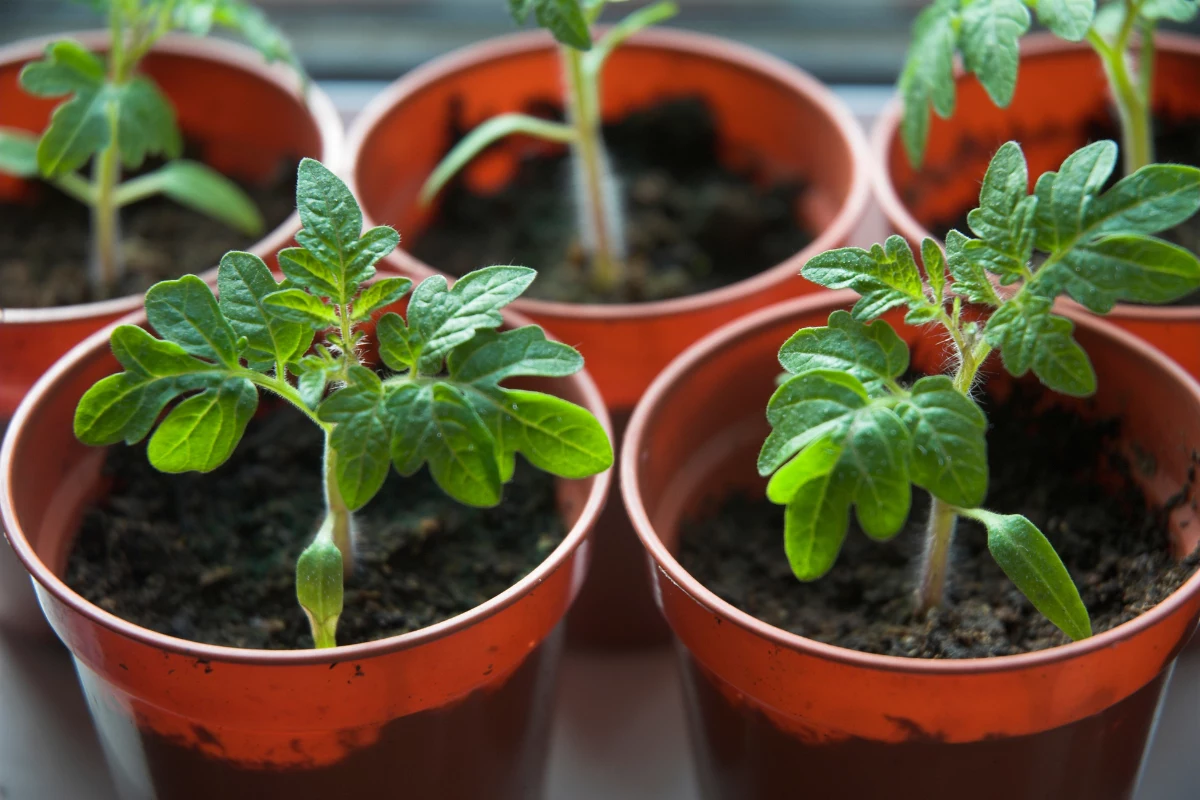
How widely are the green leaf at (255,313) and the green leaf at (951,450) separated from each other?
39 cm

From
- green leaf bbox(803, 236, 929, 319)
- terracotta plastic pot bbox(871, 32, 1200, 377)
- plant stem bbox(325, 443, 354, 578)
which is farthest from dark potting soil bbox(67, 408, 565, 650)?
terracotta plastic pot bbox(871, 32, 1200, 377)

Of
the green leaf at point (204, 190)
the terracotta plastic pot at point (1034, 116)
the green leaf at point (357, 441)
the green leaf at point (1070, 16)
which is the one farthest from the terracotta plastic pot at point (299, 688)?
the terracotta plastic pot at point (1034, 116)

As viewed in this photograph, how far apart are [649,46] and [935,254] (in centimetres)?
74

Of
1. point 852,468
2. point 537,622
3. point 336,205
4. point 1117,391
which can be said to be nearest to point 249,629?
point 537,622

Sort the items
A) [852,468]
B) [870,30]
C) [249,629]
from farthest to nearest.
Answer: [870,30] → [249,629] → [852,468]

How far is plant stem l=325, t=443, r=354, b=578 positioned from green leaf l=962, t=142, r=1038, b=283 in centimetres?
44

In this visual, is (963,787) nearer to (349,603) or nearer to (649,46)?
(349,603)

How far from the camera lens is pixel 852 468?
747mm

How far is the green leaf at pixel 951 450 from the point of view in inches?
29.5

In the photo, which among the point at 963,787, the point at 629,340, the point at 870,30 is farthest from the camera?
the point at 870,30

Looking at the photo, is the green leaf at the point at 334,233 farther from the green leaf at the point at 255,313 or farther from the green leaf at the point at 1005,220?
the green leaf at the point at 1005,220

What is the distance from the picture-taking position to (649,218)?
1.44 m

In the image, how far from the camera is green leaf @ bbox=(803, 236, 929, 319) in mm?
822

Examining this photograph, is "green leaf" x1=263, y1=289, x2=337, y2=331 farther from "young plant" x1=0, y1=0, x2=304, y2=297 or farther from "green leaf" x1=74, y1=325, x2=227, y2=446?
"young plant" x1=0, y1=0, x2=304, y2=297
